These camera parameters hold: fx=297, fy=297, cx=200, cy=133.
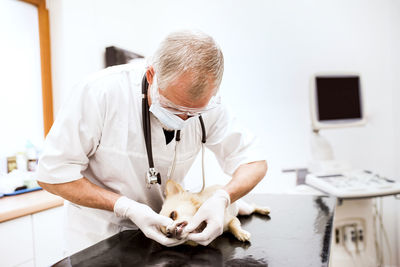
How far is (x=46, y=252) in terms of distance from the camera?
1883 mm

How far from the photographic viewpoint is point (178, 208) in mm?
1029

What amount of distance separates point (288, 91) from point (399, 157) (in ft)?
3.54

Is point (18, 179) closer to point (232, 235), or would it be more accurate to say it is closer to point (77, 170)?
point (77, 170)

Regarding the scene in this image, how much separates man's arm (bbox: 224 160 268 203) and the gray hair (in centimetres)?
45

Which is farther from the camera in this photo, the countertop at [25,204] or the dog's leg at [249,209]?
the countertop at [25,204]

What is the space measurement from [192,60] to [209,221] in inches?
20.6

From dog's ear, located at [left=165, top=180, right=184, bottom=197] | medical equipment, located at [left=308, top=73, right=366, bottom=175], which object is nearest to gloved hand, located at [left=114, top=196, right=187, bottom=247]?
dog's ear, located at [left=165, top=180, right=184, bottom=197]

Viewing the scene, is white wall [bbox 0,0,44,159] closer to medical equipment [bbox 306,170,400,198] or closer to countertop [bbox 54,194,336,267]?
countertop [bbox 54,194,336,267]

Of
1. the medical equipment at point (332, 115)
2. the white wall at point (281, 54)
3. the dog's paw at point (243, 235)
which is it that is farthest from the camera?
the white wall at point (281, 54)

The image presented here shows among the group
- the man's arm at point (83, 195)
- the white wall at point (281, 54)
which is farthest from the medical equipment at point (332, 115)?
the man's arm at point (83, 195)

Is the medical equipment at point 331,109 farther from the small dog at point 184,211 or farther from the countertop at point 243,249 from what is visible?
the small dog at point 184,211

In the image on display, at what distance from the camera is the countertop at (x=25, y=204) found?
5.42 feet

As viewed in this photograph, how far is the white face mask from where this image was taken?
3.54ft

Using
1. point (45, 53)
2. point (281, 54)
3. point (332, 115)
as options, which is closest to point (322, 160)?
point (332, 115)
